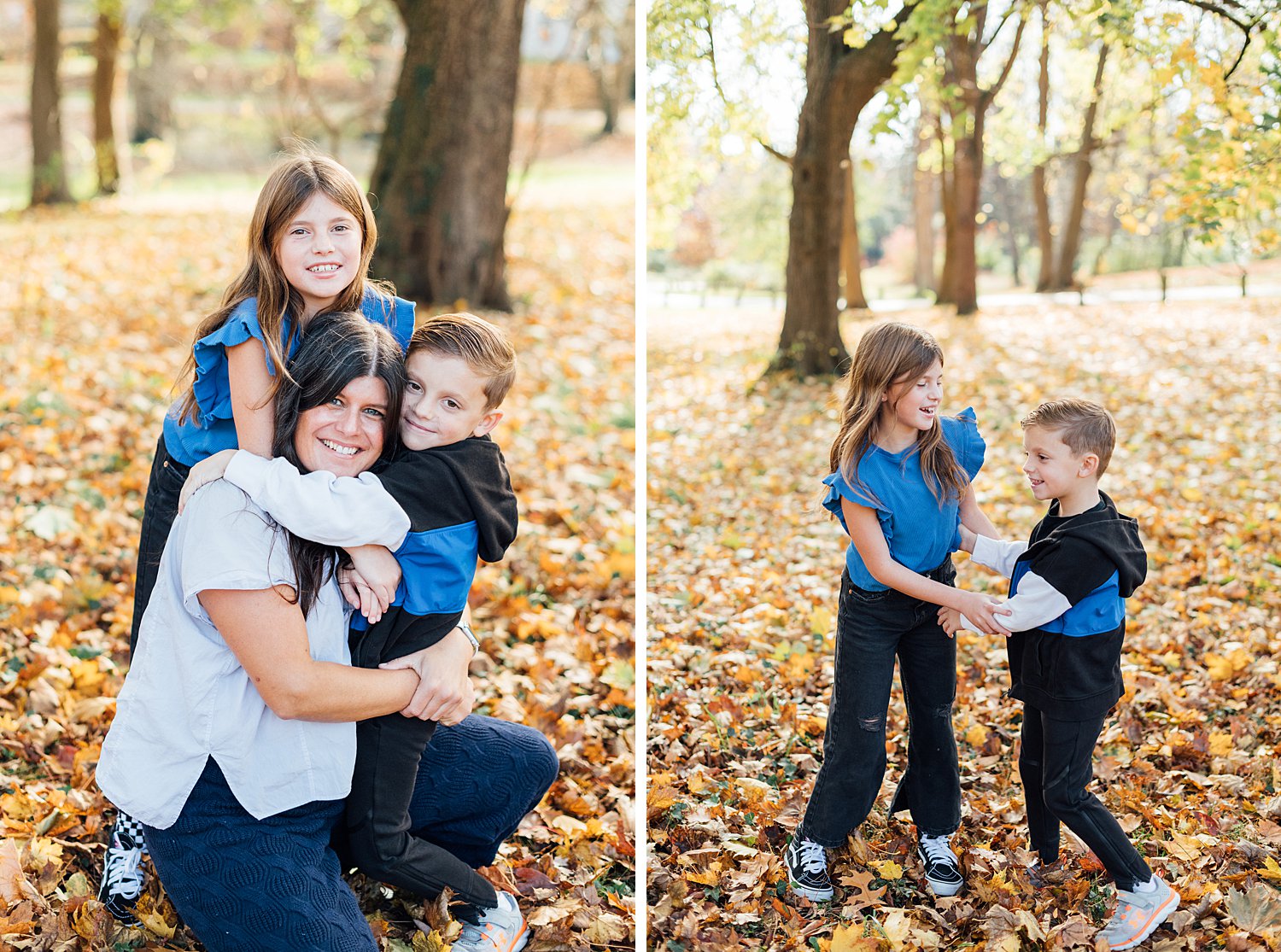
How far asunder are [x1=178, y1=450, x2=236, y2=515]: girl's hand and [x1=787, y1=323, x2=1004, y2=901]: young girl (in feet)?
4.96

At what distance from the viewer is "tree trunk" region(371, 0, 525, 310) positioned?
9336 millimetres

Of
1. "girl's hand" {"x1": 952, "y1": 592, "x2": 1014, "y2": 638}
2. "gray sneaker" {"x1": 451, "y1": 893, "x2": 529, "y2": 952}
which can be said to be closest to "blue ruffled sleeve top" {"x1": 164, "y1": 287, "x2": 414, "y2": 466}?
"gray sneaker" {"x1": 451, "y1": 893, "x2": 529, "y2": 952}

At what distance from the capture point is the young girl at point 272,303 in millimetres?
A: 2488

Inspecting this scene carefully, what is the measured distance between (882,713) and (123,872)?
2.11 meters

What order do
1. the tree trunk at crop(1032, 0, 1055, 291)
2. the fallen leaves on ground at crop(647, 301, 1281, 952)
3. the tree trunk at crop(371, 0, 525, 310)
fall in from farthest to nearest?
the tree trunk at crop(1032, 0, 1055, 291) → the tree trunk at crop(371, 0, 525, 310) → the fallen leaves on ground at crop(647, 301, 1281, 952)

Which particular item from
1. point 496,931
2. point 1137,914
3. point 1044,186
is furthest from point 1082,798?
point 1044,186

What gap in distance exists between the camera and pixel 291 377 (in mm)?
2396

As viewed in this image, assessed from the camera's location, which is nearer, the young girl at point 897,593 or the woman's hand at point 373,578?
the woman's hand at point 373,578

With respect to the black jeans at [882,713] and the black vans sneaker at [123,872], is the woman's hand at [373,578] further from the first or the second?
the black jeans at [882,713]

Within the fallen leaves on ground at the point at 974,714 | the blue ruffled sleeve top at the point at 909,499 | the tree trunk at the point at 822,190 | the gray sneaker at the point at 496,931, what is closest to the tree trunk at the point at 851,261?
the tree trunk at the point at 822,190

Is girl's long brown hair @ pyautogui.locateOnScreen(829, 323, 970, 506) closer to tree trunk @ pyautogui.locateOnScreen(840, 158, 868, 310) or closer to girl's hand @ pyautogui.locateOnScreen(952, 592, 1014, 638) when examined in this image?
girl's hand @ pyautogui.locateOnScreen(952, 592, 1014, 638)

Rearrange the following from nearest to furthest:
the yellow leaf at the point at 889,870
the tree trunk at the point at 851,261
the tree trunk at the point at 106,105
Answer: the yellow leaf at the point at 889,870 < the tree trunk at the point at 851,261 < the tree trunk at the point at 106,105

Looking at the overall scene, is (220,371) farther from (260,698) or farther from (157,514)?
(260,698)

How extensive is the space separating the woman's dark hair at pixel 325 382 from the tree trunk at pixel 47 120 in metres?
18.4
